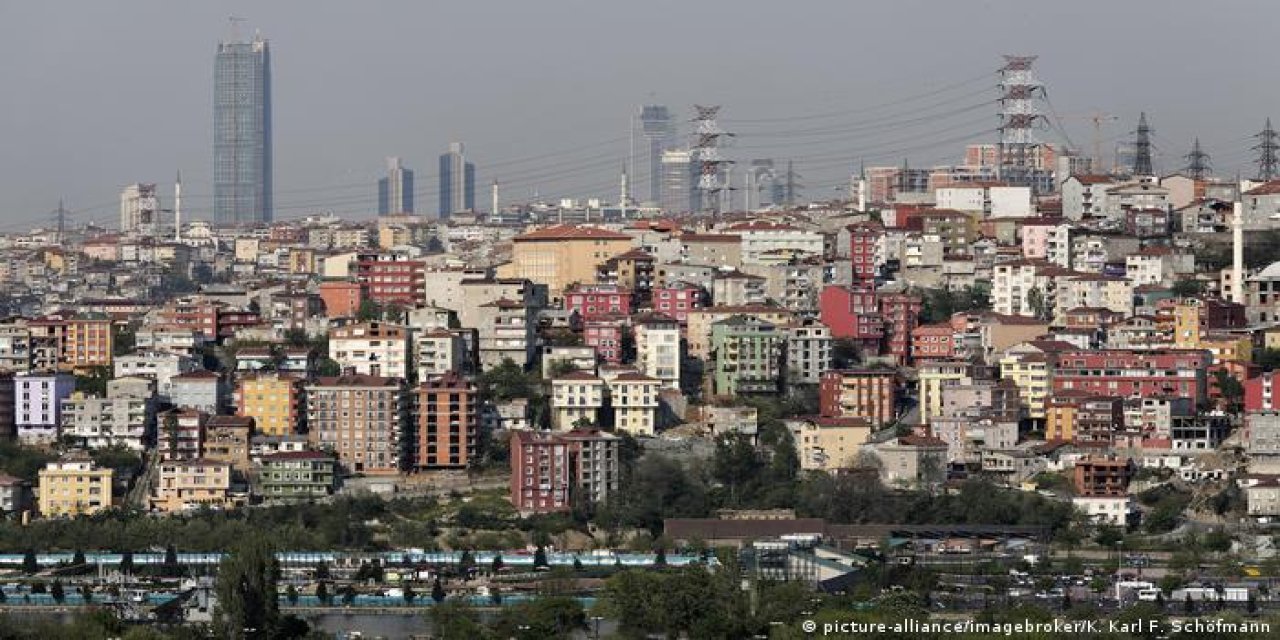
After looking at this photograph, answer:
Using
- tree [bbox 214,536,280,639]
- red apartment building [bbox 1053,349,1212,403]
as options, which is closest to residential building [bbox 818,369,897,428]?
red apartment building [bbox 1053,349,1212,403]

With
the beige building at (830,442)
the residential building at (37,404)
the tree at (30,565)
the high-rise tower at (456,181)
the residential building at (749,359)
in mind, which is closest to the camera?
the tree at (30,565)

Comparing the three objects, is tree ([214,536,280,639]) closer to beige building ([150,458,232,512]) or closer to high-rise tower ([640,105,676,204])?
beige building ([150,458,232,512])

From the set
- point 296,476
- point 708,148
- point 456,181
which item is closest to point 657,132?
point 456,181

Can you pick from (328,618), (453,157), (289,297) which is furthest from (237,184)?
(328,618)

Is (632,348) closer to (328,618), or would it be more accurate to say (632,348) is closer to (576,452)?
(576,452)

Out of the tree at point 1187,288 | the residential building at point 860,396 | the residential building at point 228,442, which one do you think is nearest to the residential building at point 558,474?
the residential building at point 228,442

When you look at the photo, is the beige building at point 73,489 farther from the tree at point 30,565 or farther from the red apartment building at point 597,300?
the red apartment building at point 597,300
